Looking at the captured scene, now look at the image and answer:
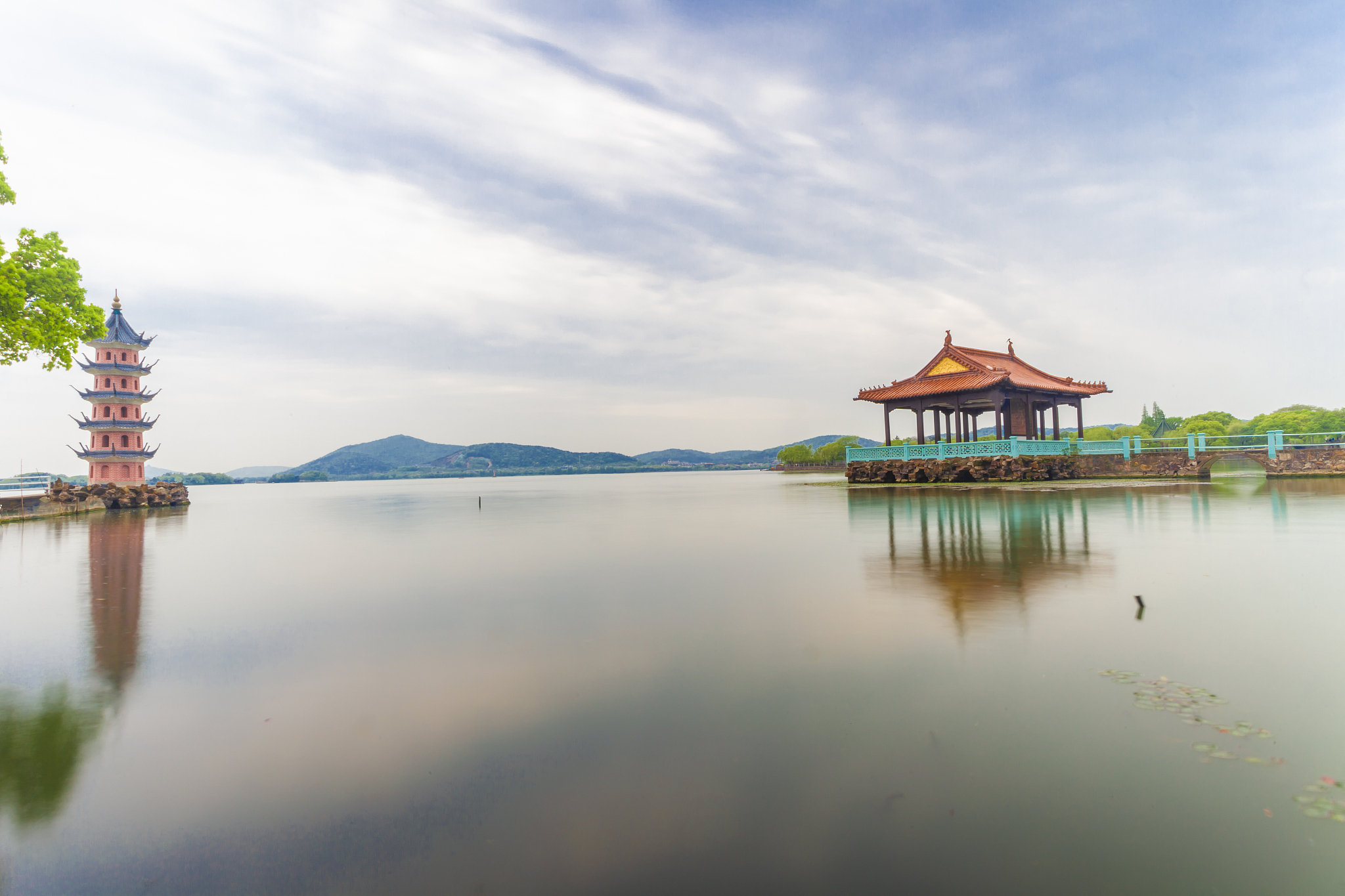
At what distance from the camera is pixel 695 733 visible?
3934 mm

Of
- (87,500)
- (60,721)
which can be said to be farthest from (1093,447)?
(87,500)

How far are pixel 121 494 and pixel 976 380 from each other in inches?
1843

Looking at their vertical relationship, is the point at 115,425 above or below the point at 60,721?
above

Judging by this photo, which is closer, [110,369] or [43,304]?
[43,304]

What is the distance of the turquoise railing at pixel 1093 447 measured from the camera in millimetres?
28609

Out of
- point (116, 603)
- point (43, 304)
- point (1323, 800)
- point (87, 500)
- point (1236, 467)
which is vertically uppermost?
point (43, 304)

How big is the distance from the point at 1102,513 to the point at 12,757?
18.6 metres

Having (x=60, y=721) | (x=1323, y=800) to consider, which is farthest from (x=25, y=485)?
(x=1323, y=800)

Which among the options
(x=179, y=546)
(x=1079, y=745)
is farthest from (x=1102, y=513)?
(x=179, y=546)

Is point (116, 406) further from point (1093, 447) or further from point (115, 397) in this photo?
point (1093, 447)

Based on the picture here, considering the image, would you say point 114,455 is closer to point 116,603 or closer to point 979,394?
point 116,603

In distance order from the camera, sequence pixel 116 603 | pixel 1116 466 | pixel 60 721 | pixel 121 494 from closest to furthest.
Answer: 1. pixel 60 721
2. pixel 116 603
3. pixel 1116 466
4. pixel 121 494

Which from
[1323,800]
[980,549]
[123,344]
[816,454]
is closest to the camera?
[1323,800]

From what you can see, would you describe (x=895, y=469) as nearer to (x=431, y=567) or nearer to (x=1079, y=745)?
(x=431, y=567)
